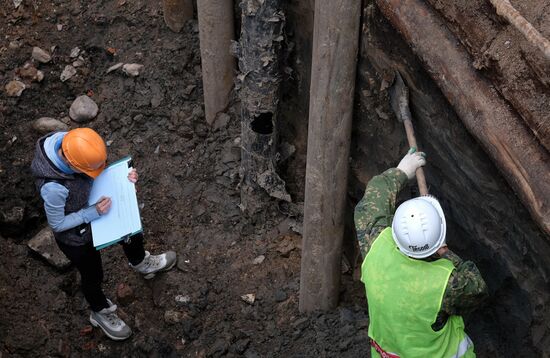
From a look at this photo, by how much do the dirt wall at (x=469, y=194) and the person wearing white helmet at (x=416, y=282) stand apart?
0.33 m

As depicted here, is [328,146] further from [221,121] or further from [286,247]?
[221,121]

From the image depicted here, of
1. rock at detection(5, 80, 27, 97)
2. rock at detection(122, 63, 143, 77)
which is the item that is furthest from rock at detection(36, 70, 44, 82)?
rock at detection(122, 63, 143, 77)

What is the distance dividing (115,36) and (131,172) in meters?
2.03

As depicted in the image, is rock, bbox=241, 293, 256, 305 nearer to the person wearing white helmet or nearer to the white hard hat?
Result: the person wearing white helmet

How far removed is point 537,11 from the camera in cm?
316

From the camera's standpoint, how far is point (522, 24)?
2898 millimetres

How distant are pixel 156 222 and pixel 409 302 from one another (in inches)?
106

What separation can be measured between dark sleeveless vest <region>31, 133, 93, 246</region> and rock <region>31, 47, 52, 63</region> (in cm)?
192

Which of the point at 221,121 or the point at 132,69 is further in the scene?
the point at 132,69

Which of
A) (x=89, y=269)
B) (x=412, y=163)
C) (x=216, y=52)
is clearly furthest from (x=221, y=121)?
(x=412, y=163)

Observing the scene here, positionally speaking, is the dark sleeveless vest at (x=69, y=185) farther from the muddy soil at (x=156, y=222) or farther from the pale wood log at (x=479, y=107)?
the pale wood log at (x=479, y=107)

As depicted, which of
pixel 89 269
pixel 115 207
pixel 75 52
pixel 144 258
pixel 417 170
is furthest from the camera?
pixel 75 52

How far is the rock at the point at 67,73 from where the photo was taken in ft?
19.2

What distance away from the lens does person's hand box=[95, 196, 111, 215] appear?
4.25m
